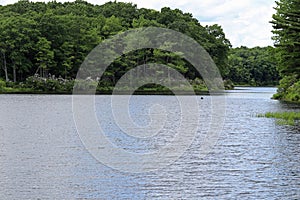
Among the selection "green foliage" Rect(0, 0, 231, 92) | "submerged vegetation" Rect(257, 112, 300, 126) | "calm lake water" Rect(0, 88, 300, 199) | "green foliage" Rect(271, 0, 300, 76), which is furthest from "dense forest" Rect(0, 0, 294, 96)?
"calm lake water" Rect(0, 88, 300, 199)

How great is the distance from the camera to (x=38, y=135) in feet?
99.5

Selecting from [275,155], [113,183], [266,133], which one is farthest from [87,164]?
[266,133]

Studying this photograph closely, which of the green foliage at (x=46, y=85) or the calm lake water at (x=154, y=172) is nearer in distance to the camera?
the calm lake water at (x=154, y=172)

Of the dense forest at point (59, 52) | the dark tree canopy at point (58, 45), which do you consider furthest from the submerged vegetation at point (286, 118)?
the dark tree canopy at point (58, 45)

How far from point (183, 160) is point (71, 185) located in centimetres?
656

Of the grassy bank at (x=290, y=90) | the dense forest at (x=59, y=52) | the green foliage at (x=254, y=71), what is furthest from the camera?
the green foliage at (x=254, y=71)

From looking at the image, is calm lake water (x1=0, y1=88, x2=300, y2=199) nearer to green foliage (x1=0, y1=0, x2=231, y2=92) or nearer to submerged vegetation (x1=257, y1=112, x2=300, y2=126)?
submerged vegetation (x1=257, y1=112, x2=300, y2=126)

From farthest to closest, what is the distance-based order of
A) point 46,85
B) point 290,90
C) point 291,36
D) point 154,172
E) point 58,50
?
point 58,50 < point 46,85 < point 290,90 < point 291,36 < point 154,172

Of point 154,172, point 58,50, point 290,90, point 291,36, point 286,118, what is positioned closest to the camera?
point 154,172

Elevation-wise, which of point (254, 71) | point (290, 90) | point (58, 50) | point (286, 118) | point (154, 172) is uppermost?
point (58, 50)

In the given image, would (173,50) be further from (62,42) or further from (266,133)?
(266,133)

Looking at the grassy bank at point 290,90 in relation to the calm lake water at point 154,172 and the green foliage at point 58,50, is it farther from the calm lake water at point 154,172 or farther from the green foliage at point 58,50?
the calm lake water at point 154,172

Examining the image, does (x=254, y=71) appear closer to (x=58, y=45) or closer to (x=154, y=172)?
(x=58, y=45)

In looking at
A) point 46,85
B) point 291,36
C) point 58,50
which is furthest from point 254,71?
point 291,36
